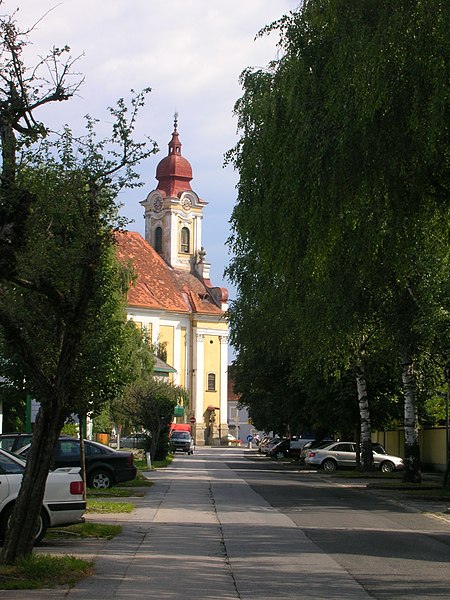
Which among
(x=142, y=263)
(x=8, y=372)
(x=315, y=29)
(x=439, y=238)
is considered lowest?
(x=8, y=372)

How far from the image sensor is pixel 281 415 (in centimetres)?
5100

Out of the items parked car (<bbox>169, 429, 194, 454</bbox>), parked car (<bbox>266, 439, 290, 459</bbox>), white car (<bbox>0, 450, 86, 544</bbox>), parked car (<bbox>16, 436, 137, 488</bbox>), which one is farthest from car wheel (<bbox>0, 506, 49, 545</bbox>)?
parked car (<bbox>169, 429, 194, 454</bbox>)

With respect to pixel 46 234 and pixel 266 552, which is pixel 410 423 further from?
pixel 46 234

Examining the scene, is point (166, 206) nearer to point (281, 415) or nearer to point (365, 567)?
point (281, 415)

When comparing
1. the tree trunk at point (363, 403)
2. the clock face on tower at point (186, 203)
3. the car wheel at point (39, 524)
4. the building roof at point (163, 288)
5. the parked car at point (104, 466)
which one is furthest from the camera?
the clock face on tower at point (186, 203)

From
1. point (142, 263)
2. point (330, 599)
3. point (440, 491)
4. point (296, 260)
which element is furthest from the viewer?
point (142, 263)

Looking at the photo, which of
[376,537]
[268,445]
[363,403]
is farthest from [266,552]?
[268,445]

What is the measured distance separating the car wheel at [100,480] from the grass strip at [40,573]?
15.0m

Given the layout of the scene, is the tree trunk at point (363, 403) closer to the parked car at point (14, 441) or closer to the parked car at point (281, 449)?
the parked car at point (14, 441)

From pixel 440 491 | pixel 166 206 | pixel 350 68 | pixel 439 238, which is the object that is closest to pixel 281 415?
pixel 440 491

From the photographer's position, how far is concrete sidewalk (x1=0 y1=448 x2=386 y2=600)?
10.7 meters

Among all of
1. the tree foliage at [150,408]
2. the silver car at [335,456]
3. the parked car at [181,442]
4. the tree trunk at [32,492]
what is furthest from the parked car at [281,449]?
the tree trunk at [32,492]

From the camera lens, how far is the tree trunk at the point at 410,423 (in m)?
30.4

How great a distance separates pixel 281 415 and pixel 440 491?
74.8 ft
